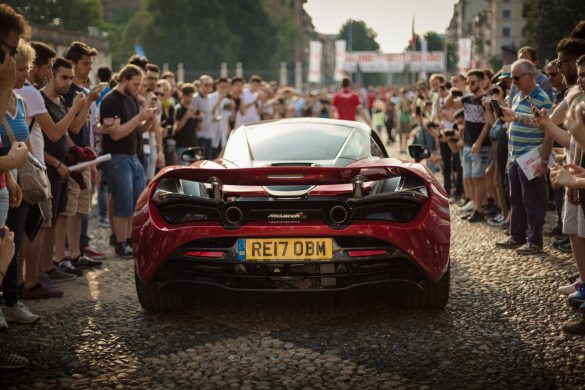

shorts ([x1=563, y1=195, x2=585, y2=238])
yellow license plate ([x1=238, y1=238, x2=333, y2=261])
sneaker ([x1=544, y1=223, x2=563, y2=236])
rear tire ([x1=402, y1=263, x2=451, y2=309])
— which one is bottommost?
sneaker ([x1=544, y1=223, x2=563, y2=236])

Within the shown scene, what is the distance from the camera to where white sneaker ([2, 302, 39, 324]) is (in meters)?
5.72

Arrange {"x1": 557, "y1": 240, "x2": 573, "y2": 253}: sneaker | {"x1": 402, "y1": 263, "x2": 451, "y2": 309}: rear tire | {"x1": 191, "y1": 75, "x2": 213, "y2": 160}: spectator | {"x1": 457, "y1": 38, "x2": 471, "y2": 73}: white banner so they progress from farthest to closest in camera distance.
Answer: {"x1": 457, "y1": 38, "x2": 471, "y2": 73}: white banner, {"x1": 191, "y1": 75, "x2": 213, "y2": 160}: spectator, {"x1": 557, "y1": 240, "x2": 573, "y2": 253}: sneaker, {"x1": 402, "y1": 263, "x2": 451, "y2": 309}: rear tire

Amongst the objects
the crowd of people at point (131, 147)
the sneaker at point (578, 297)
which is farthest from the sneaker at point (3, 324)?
the sneaker at point (578, 297)

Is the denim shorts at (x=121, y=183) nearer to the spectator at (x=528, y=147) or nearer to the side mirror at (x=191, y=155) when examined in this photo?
the side mirror at (x=191, y=155)

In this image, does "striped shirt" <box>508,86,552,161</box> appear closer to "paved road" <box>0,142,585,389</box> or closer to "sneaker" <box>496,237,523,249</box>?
"sneaker" <box>496,237,523,249</box>

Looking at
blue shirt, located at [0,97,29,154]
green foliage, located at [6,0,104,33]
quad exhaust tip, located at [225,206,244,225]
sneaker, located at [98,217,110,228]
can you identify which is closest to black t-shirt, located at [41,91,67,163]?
blue shirt, located at [0,97,29,154]

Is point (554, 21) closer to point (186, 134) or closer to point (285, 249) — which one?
point (186, 134)

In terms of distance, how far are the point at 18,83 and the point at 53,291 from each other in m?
1.96

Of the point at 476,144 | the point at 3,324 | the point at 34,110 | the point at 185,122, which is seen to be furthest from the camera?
the point at 185,122

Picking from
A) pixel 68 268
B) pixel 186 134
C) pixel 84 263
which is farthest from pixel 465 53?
pixel 68 268

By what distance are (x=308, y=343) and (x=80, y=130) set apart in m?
4.18

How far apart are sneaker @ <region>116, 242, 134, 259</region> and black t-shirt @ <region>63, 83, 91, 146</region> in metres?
1.14

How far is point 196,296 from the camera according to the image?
596 cm

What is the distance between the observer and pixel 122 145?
8586mm
